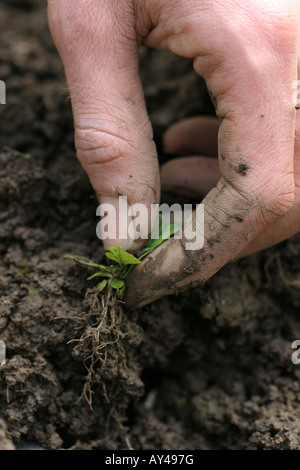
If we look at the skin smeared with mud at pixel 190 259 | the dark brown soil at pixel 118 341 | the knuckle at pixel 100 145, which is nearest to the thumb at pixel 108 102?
the knuckle at pixel 100 145

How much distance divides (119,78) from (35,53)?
5.34ft

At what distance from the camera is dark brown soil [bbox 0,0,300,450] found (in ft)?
5.70

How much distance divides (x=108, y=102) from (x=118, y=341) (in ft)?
2.95

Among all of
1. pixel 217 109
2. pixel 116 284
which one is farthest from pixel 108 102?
pixel 116 284

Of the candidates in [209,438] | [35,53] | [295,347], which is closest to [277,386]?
[295,347]

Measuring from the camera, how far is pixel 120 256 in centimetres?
174

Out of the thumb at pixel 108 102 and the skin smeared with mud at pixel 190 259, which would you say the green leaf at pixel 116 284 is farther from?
the thumb at pixel 108 102

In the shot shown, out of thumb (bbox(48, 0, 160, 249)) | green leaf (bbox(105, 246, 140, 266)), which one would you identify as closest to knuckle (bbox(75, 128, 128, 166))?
thumb (bbox(48, 0, 160, 249))

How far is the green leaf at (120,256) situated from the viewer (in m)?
1.70

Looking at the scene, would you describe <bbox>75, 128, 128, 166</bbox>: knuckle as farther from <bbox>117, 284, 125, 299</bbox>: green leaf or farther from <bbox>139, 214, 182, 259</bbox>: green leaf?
<bbox>117, 284, 125, 299</bbox>: green leaf

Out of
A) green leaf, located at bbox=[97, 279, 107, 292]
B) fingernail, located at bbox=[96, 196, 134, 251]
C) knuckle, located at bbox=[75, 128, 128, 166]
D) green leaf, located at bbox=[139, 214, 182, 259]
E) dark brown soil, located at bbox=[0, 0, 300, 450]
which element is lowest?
dark brown soil, located at bbox=[0, 0, 300, 450]

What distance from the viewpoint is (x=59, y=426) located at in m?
1.79

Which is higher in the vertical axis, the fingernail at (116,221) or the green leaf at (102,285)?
the fingernail at (116,221)

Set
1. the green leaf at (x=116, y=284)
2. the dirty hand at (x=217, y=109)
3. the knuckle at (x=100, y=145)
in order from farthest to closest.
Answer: the green leaf at (x=116, y=284)
the knuckle at (x=100, y=145)
the dirty hand at (x=217, y=109)
